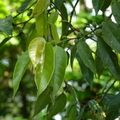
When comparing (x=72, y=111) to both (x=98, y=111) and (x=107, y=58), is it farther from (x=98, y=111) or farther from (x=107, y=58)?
(x=107, y=58)

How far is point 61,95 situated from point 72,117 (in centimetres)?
11

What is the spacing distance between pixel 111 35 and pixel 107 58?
0.07m

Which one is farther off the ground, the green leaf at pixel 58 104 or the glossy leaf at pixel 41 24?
the glossy leaf at pixel 41 24

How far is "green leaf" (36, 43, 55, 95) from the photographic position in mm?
684

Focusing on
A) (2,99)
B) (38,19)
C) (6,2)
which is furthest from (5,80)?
(38,19)

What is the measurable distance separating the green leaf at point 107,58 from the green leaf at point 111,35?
0.04m

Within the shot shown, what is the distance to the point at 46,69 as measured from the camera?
0.70 meters

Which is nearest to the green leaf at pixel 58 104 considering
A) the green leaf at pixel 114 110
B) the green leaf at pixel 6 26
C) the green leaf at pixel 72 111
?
the green leaf at pixel 72 111

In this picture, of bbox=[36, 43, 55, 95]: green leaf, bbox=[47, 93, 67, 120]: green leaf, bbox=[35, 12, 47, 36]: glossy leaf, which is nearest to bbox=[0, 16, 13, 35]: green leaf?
bbox=[35, 12, 47, 36]: glossy leaf

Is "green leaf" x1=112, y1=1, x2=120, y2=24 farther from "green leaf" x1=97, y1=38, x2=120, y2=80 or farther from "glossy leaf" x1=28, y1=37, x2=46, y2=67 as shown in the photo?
"glossy leaf" x1=28, y1=37, x2=46, y2=67

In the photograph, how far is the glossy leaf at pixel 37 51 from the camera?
70 cm

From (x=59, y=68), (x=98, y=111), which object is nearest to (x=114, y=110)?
(x=98, y=111)

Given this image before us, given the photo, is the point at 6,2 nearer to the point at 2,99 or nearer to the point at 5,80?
the point at 5,80

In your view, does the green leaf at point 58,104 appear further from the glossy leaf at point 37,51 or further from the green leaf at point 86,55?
the glossy leaf at point 37,51
